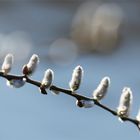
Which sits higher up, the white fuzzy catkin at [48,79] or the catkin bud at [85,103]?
the white fuzzy catkin at [48,79]

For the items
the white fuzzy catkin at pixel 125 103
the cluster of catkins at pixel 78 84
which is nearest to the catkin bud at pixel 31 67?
the cluster of catkins at pixel 78 84

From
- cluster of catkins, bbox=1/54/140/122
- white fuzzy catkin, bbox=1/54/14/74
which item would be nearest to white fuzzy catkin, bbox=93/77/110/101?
cluster of catkins, bbox=1/54/140/122

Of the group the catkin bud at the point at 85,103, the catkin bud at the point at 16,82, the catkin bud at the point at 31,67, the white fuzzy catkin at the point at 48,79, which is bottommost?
the catkin bud at the point at 85,103

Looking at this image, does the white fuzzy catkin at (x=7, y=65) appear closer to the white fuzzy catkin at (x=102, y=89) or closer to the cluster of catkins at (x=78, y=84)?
the cluster of catkins at (x=78, y=84)

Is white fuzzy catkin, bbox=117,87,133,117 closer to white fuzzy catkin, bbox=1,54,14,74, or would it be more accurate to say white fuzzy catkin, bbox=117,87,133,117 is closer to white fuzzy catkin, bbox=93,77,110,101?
white fuzzy catkin, bbox=93,77,110,101

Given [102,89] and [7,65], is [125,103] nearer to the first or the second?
[102,89]

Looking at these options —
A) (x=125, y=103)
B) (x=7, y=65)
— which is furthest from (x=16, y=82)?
(x=125, y=103)

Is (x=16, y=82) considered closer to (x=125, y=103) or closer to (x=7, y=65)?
(x=7, y=65)

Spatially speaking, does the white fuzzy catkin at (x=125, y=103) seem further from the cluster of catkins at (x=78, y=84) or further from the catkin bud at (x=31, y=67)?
the catkin bud at (x=31, y=67)
